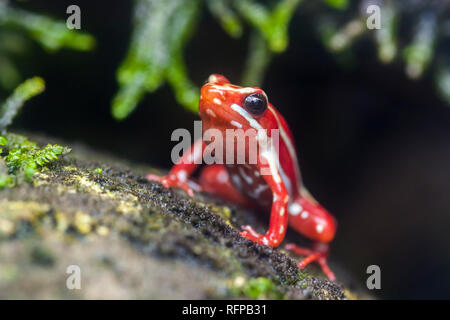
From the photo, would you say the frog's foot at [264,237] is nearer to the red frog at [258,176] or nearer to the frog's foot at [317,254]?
the red frog at [258,176]

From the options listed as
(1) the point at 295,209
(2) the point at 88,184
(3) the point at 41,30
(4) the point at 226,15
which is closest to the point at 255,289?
(2) the point at 88,184

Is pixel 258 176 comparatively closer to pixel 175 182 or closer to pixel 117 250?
pixel 175 182

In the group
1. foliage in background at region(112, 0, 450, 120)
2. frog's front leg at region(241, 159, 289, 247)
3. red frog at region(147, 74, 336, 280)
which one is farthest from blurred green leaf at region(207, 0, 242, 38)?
frog's front leg at region(241, 159, 289, 247)

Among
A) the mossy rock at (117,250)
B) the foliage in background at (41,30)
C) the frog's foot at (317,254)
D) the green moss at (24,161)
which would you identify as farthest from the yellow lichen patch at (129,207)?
the foliage in background at (41,30)

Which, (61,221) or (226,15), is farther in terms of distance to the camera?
(226,15)

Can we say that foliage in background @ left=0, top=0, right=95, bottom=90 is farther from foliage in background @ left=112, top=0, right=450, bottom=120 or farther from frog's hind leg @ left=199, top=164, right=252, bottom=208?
frog's hind leg @ left=199, top=164, right=252, bottom=208
